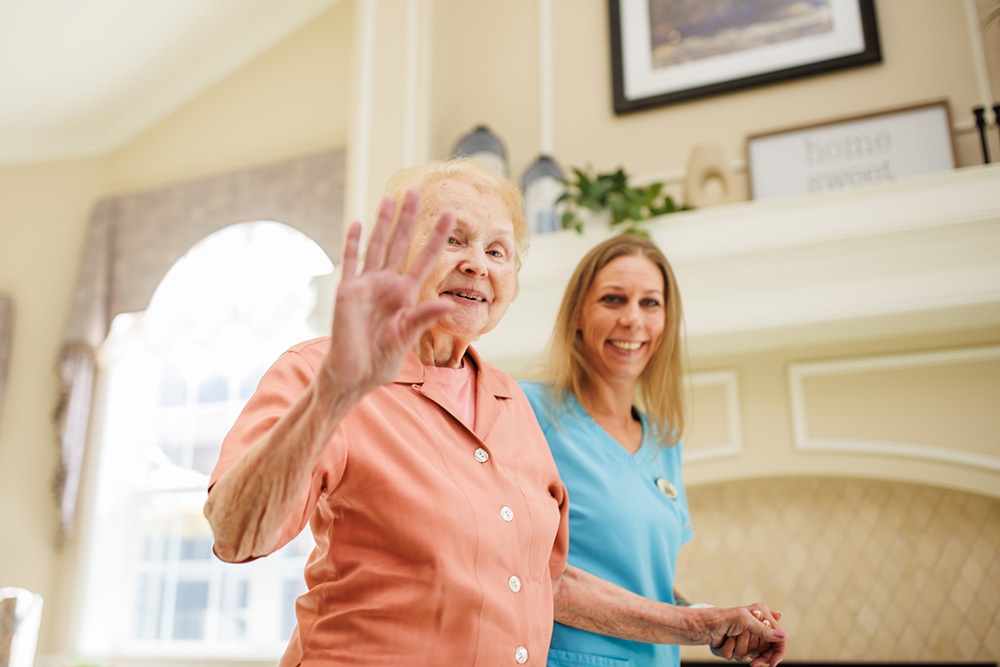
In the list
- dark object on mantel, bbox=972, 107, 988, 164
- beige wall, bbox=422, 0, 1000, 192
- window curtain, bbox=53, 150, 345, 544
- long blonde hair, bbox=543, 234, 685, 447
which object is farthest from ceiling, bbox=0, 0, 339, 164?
long blonde hair, bbox=543, 234, 685, 447

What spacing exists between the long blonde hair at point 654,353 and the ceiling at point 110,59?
144 inches

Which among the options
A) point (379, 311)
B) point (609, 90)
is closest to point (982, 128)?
point (609, 90)

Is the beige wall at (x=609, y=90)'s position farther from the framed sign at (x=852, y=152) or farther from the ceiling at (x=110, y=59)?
the ceiling at (x=110, y=59)

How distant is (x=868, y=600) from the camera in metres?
2.60

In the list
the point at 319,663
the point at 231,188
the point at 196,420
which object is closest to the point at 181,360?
the point at 196,420

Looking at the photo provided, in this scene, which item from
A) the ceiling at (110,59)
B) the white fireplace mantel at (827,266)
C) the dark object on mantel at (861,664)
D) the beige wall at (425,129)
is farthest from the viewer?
the ceiling at (110,59)

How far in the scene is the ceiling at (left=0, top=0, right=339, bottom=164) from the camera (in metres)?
4.22

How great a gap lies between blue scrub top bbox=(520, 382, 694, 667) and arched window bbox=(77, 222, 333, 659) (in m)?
2.92

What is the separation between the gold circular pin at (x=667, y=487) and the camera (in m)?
1.46

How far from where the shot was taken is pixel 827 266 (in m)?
2.44

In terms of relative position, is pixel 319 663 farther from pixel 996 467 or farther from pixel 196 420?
pixel 196 420

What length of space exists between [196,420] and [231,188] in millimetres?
1337

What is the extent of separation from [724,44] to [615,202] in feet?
3.22

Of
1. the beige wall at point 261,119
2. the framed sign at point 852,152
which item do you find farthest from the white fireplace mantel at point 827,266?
the beige wall at point 261,119
